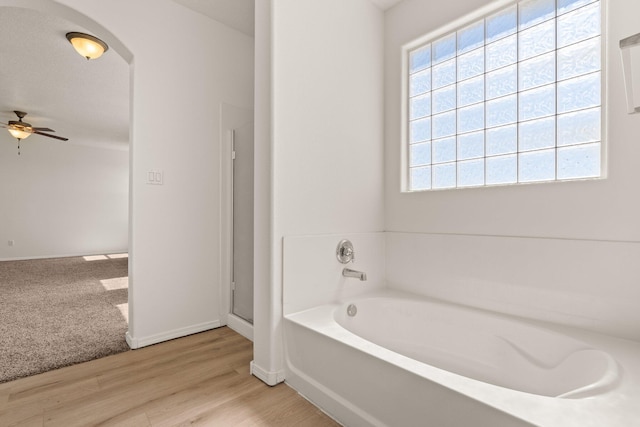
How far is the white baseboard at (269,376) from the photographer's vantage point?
1627mm

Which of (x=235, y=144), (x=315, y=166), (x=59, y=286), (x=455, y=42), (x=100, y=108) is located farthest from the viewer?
(x=100, y=108)

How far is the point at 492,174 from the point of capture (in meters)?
1.86

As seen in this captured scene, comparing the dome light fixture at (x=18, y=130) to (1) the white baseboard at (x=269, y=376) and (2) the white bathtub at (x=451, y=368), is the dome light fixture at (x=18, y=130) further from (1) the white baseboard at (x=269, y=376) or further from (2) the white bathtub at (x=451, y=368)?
(2) the white bathtub at (x=451, y=368)

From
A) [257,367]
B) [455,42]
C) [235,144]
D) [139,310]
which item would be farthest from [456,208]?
[139,310]

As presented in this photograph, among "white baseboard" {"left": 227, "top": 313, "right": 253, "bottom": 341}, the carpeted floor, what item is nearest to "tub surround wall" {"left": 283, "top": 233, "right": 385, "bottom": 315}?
"white baseboard" {"left": 227, "top": 313, "right": 253, "bottom": 341}

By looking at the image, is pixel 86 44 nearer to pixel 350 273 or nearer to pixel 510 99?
pixel 350 273

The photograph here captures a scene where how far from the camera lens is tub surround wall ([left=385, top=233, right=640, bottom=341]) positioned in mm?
1350

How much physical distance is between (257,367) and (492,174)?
1.82 m

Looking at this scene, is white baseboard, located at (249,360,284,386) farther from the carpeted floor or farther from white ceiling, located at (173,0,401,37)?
white ceiling, located at (173,0,401,37)

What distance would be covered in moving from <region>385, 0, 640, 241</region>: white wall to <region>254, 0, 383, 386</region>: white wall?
120 mm

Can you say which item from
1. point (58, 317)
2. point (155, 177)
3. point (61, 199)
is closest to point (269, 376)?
point (155, 177)

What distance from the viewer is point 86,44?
263 cm

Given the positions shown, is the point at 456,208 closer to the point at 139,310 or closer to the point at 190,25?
the point at 139,310

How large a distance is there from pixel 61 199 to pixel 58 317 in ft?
17.2
